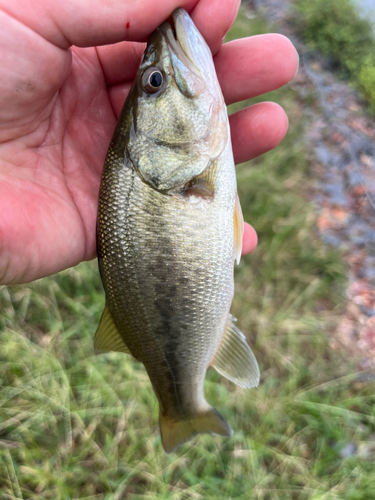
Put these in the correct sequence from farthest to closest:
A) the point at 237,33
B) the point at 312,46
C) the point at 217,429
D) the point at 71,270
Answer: the point at 312,46 → the point at 237,33 → the point at 71,270 → the point at 217,429

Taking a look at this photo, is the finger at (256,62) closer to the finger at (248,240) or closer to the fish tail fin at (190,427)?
the finger at (248,240)

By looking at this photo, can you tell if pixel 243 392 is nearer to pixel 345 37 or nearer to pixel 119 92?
pixel 119 92

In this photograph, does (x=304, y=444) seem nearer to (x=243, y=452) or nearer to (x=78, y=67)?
(x=243, y=452)

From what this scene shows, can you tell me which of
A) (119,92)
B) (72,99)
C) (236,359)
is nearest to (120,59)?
(119,92)

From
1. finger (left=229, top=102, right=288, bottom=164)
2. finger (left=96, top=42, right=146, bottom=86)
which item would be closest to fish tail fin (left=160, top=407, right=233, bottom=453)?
finger (left=229, top=102, right=288, bottom=164)

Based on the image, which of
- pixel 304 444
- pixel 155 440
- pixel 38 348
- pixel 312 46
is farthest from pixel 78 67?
pixel 312 46

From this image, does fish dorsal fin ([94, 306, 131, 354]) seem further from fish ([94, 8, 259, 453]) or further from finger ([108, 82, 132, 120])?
finger ([108, 82, 132, 120])
